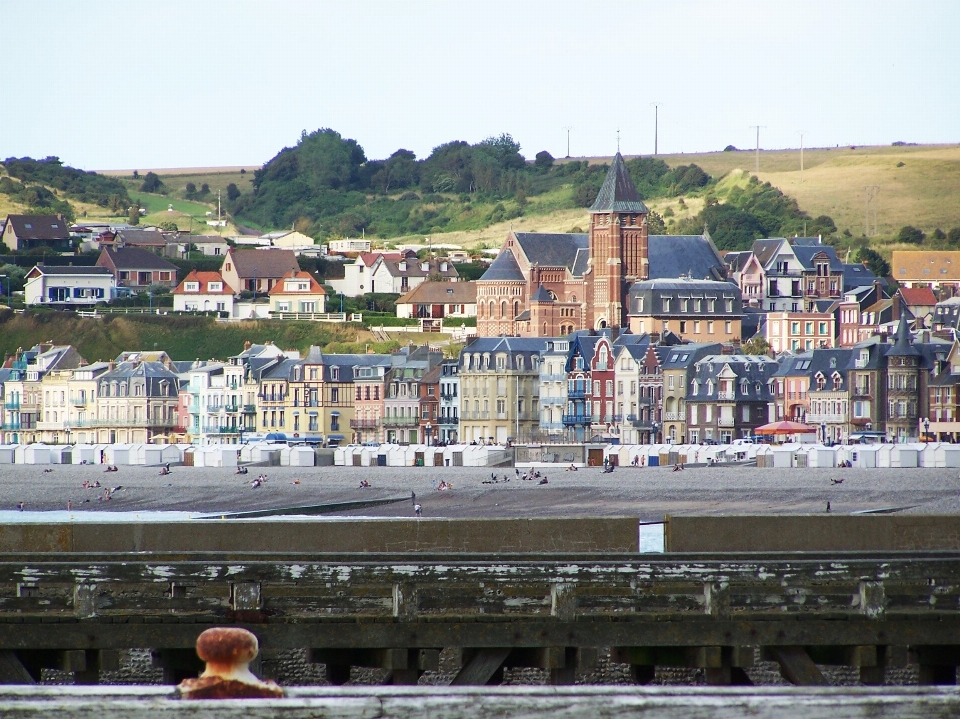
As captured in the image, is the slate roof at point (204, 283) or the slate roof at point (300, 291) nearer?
the slate roof at point (300, 291)

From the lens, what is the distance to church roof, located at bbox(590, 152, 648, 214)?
14900cm

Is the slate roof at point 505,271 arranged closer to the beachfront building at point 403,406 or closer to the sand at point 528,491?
the beachfront building at point 403,406

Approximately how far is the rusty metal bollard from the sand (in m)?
46.2

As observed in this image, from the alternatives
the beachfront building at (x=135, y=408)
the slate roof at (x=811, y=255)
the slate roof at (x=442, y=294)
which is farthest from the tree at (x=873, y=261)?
the beachfront building at (x=135, y=408)

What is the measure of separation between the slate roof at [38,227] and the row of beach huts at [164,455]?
240ft

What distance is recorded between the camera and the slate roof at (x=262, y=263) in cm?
16225

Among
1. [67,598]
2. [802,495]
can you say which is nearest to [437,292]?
[802,495]

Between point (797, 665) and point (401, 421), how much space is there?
9879cm

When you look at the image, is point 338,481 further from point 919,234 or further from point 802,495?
point 919,234

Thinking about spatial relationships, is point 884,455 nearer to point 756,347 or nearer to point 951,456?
point 951,456

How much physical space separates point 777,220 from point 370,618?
614 feet

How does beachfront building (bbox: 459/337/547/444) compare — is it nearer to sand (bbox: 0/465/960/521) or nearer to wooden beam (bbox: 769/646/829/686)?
sand (bbox: 0/465/960/521)

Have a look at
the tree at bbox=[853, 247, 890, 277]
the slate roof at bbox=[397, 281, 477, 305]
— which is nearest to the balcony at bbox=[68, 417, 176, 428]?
the slate roof at bbox=[397, 281, 477, 305]

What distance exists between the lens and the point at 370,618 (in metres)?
13.7
